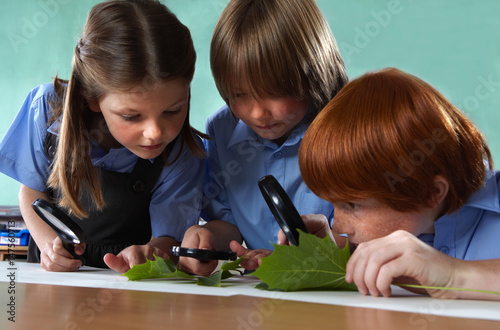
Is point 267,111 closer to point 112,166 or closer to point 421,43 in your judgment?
point 112,166

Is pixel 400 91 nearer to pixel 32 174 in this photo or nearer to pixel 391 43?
pixel 32 174

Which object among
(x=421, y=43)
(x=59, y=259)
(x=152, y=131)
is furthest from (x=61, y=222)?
(x=421, y=43)

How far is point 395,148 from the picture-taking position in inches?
27.2

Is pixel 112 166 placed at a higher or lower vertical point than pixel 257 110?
lower

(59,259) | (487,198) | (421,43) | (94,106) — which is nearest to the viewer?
(487,198)

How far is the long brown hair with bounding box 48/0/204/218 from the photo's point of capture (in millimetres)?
948

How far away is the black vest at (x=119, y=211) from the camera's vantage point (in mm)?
1096

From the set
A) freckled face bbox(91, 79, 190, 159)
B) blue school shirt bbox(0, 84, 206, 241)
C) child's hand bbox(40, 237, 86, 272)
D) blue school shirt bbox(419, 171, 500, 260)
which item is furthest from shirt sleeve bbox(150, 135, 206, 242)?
blue school shirt bbox(419, 171, 500, 260)

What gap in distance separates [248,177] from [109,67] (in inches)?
14.3

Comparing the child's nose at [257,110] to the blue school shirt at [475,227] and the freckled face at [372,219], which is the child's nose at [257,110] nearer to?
the freckled face at [372,219]

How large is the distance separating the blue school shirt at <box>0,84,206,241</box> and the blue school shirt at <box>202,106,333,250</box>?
52 millimetres

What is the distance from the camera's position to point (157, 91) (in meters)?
0.93

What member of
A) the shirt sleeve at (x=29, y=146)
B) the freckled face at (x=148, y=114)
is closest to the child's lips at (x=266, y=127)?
the freckled face at (x=148, y=114)

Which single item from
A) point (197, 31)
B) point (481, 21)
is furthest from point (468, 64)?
point (197, 31)
